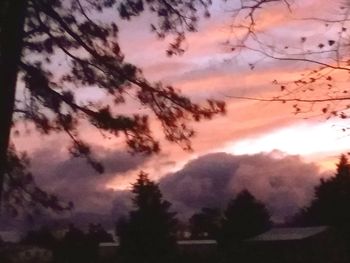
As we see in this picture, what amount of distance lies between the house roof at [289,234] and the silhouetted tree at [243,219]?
96 cm

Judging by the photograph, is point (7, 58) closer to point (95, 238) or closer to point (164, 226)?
point (164, 226)

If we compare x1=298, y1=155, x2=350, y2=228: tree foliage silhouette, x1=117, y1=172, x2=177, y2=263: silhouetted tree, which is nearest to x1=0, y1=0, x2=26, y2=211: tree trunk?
x1=298, y1=155, x2=350, y2=228: tree foliage silhouette

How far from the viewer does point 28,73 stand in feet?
45.5

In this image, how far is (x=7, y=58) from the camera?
13.2 meters

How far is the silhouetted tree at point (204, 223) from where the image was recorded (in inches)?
2640

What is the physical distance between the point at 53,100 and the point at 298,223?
52.9 meters

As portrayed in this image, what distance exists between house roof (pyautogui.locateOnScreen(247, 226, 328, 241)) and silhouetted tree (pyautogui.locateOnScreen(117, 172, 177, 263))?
581cm

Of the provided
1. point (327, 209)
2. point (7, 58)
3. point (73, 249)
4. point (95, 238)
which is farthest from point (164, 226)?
point (7, 58)

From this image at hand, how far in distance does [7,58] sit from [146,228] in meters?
40.7

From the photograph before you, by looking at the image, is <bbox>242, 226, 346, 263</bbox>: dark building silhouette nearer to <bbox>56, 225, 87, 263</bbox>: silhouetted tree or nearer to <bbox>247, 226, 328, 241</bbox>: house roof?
<bbox>247, 226, 328, 241</bbox>: house roof

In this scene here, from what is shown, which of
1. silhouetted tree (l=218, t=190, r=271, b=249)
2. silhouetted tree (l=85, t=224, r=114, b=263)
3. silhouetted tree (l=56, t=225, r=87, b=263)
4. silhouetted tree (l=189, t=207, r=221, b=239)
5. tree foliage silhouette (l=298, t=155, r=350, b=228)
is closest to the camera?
tree foliage silhouette (l=298, t=155, r=350, b=228)

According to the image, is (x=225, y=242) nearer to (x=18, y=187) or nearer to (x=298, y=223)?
(x=298, y=223)

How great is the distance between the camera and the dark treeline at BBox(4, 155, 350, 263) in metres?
49.4

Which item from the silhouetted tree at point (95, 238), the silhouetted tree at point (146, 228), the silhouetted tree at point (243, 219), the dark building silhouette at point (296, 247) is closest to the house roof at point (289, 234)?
the dark building silhouette at point (296, 247)
